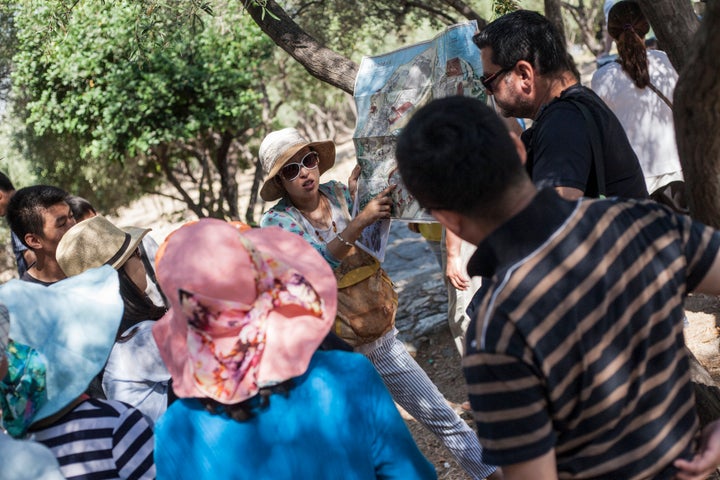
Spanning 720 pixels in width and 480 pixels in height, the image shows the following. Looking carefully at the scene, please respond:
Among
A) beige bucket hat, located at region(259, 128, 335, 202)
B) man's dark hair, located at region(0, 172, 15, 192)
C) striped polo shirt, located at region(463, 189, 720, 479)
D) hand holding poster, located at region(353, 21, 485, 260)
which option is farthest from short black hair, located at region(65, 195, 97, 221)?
striped polo shirt, located at region(463, 189, 720, 479)

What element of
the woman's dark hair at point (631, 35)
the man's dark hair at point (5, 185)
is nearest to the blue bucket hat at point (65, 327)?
the woman's dark hair at point (631, 35)

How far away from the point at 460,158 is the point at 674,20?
1.53 metres

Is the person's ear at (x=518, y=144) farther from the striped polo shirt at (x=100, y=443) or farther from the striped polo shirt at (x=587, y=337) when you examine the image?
the striped polo shirt at (x=100, y=443)

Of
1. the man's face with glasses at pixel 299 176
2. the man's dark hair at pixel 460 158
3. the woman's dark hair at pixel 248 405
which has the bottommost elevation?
the woman's dark hair at pixel 248 405

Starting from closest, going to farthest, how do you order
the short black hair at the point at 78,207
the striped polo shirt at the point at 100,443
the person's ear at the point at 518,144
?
1. the person's ear at the point at 518,144
2. the striped polo shirt at the point at 100,443
3. the short black hair at the point at 78,207

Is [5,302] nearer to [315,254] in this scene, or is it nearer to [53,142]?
[315,254]

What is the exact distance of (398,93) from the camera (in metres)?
3.26

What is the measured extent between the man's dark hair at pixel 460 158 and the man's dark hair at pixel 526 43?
3.77 ft

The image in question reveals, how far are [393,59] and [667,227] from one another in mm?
2087

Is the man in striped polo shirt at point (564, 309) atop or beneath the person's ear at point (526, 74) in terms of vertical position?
beneath

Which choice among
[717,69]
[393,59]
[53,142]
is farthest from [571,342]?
[53,142]

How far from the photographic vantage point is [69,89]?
9.10 metres

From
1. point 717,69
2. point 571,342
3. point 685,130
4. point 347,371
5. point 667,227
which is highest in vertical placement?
point 717,69

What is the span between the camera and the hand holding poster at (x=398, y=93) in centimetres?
300
